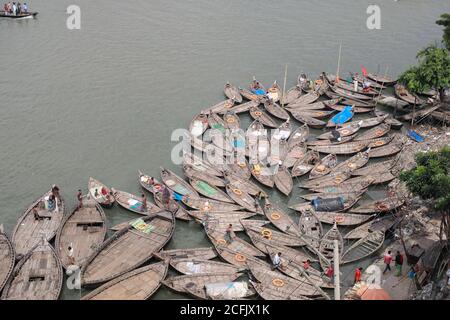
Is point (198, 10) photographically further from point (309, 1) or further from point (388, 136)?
point (388, 136)

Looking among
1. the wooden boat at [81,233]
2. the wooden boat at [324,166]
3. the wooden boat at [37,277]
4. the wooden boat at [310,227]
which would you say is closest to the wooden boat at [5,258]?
the wooden boat at [37,277]

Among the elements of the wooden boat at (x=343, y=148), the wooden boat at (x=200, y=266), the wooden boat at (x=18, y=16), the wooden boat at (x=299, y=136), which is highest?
the wooden boat at (x=18, y=16)

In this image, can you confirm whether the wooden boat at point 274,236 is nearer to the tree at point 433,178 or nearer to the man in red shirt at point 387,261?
the man in red shirt at point 387,261

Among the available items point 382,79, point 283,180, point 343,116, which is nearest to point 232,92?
point 343,116

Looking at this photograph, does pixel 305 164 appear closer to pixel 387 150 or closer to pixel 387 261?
pixel 387 150

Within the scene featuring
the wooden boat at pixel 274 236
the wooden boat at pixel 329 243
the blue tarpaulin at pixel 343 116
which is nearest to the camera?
the wooden boat at pixel 329 243

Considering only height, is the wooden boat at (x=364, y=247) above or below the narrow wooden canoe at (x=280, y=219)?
below

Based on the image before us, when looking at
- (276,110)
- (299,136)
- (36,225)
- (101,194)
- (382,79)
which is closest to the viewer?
(36,225)
